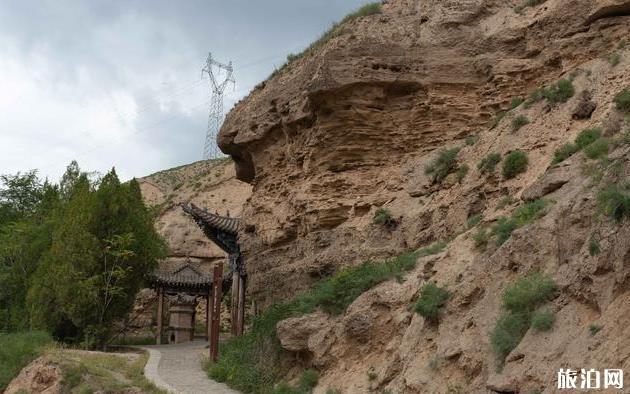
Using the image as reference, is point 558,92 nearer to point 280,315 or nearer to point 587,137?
point 587,137

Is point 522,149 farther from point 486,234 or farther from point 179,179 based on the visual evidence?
point 179,179

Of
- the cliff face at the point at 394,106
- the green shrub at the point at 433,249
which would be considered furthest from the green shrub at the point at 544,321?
the cliff face at the point at 394,106

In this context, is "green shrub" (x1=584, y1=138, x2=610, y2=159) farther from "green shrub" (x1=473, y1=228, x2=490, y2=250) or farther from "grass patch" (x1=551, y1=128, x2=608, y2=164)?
"green shrub" (x1=473, y1=228, x2=490, y2=250)

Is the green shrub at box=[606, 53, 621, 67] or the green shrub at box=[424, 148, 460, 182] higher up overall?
the green shrub at box=[606, 53, 621, 67]

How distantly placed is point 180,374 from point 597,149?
10776 millimetres

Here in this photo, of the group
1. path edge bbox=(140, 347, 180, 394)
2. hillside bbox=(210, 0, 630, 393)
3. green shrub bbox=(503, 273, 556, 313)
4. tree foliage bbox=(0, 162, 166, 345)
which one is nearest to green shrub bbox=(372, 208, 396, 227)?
hillside bbox=(210, 0, 630, 393)

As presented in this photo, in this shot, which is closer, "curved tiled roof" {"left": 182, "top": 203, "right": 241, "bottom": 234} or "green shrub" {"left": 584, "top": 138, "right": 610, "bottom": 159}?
"green shrub" {"left": 584, "top": 138, "right": 610, "bottom": 159}

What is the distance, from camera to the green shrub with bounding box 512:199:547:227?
9.55 meters

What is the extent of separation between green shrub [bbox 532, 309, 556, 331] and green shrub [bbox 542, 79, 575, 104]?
23.3 feet

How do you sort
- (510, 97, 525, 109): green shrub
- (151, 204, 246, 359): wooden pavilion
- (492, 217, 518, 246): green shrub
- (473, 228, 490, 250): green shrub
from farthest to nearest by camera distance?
(151, 204, 246, 359): wooden pavilion → (510, 97, 525, 109): green shrub → (473, 228, 490, 250): green shrub → (492, 217, 518, 246): green shrub

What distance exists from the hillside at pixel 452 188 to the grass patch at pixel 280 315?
0.31 meters

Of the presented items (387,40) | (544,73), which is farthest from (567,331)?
(387,40)

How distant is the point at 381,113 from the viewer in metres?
17.4

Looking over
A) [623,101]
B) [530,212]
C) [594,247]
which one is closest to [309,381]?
[530,212]
